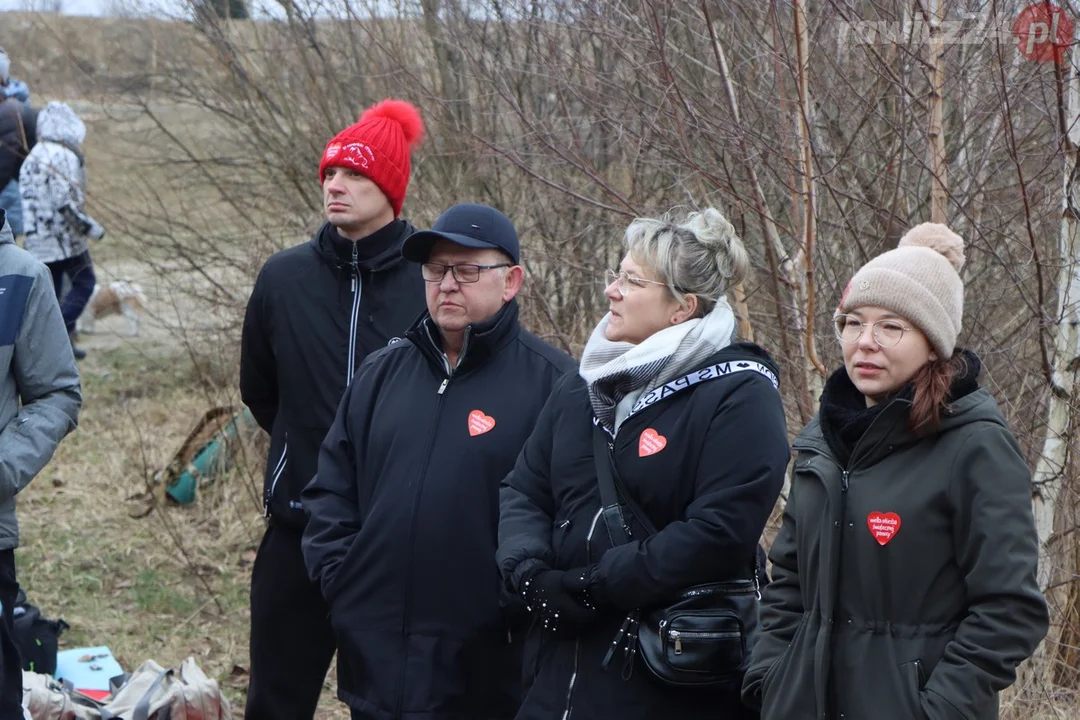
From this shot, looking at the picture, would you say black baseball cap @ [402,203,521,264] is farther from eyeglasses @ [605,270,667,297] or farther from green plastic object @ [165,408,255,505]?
green plastic object @ [165,408,255,505]

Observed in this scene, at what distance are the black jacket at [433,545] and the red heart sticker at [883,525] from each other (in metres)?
1.17

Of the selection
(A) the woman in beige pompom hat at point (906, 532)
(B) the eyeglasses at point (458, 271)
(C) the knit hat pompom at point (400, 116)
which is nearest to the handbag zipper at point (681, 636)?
(A) the woman in beige pompom hat at point (906, 532)

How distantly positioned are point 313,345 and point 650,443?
162 cm

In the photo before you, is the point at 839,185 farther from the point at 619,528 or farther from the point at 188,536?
the point at 188,536

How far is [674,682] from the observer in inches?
117

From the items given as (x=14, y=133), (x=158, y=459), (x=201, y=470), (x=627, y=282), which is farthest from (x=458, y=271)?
(x=14, y=133)

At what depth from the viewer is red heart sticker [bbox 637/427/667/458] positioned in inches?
122

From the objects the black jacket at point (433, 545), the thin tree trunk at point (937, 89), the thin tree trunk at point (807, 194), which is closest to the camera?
the black jacket at point (433, 545)

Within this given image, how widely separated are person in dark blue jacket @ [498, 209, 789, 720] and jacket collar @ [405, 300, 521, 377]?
0.42m

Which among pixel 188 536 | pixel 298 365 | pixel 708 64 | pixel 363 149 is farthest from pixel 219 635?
pixel 708 64

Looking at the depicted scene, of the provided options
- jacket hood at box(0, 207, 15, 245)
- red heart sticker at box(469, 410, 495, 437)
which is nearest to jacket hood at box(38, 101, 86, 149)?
jacket hood at box(0, 207, 15, 245)

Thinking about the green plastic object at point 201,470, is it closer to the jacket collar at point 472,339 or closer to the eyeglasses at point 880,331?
the jacket collar at point 472,339

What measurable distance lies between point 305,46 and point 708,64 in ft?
12.0

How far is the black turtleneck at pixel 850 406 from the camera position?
2.78m
